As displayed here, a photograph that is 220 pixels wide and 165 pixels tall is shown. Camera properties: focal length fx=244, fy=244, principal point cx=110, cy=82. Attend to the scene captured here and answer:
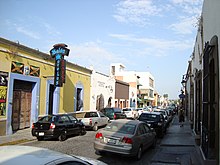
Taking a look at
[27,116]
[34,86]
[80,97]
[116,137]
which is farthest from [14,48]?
[80,97]

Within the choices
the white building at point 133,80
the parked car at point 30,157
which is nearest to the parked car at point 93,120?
the parked car at point 30,157

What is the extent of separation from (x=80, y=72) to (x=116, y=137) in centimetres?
1647

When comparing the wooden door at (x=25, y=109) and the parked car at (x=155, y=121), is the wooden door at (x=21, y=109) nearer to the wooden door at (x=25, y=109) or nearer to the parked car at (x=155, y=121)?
the wooden door at (x=25, y=109)

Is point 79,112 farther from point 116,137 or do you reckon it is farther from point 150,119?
point 116,137

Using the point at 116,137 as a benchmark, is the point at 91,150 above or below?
below

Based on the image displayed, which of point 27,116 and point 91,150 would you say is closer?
point 91,150

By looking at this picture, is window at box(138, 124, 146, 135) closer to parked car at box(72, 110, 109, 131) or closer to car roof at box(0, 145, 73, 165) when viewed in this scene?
car roof at box(0, 145, 73, 165)

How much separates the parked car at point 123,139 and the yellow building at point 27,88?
7765 mm

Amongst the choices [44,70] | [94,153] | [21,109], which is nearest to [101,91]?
[44,70]

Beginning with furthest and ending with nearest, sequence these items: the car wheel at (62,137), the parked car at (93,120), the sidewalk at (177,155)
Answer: the parked car at (93,120)
the car wheel at (62,137)
the sidewalk at (177,155)

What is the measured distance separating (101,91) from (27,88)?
15146mm

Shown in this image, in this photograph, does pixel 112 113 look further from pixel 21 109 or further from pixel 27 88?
pixel 21 109

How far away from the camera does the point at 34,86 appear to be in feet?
58.9

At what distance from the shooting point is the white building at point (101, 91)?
95.0 feet
